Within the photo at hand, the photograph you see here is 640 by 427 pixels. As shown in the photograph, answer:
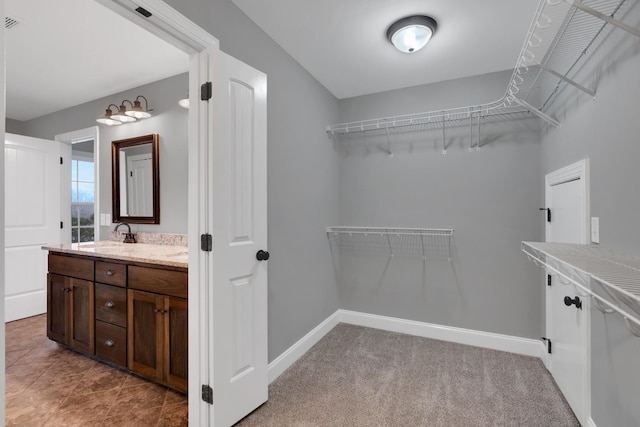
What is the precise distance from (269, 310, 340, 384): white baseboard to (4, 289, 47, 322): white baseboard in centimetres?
349

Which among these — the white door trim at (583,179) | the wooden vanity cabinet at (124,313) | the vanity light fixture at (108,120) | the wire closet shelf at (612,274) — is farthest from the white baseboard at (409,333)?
the vanity light fixture at (108,120)

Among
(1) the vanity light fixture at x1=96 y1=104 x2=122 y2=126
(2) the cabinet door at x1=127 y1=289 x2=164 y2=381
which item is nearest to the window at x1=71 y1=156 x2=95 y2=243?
(1) the vanity light fixture at x1=96 y1=104 x2=122 y2=126

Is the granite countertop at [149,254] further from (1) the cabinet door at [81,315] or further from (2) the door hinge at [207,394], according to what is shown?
(2) the door hinge at [207,394]

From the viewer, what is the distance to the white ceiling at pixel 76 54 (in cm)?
196

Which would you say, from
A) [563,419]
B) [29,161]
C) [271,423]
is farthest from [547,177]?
[29,161]

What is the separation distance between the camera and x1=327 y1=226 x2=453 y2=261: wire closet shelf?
2.88m

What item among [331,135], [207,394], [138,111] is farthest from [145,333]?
[331,135]

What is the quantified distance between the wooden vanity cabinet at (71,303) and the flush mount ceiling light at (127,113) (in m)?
1.44

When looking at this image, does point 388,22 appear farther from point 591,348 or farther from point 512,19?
point 591,348

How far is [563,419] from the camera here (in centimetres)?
175

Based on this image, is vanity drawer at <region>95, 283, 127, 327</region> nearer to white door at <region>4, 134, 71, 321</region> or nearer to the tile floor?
the tile floor

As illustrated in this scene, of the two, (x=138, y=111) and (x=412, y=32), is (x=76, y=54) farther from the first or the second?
(x=412, y=32)

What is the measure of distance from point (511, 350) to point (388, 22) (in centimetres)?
291

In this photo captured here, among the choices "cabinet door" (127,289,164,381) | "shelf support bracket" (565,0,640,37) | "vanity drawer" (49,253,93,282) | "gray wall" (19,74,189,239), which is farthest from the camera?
"gray wall" (19,74,189,239)
